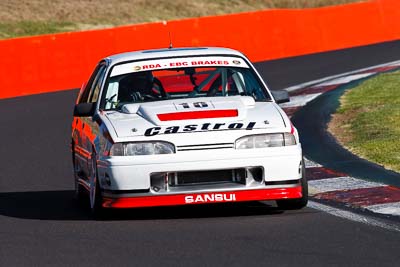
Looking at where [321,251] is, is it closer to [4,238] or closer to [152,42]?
[4,238]

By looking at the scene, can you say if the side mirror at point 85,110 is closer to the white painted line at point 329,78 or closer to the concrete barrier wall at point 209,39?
the concrete barrier wall at point 209,39

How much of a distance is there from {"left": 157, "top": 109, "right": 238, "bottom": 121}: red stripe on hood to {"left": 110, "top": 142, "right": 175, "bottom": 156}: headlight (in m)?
0.30

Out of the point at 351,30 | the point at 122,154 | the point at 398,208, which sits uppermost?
the point at 122,154

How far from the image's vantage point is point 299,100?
2202cm

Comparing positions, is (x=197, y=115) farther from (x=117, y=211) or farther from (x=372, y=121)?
(x=372, y=121)

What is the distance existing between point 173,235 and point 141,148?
878 millimetres

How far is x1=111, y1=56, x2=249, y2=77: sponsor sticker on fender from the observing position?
1123 cm

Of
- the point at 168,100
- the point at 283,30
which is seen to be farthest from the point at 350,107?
the point at 283,30

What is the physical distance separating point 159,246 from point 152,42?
73.6 ft

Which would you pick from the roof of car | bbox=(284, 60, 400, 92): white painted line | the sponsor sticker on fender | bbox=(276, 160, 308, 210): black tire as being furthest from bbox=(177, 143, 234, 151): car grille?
bbox=(284, 60, 400, 92): white painted line

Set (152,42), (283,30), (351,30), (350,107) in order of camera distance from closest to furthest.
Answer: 1. (350,107)
2. (152,42)
3. (283,30)
4. (351,30)

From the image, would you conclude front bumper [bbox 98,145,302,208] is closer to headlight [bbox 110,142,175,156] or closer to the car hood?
headlight [bbox 110,142,175,156]

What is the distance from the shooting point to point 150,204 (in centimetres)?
976

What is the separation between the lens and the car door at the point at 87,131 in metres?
10.7
